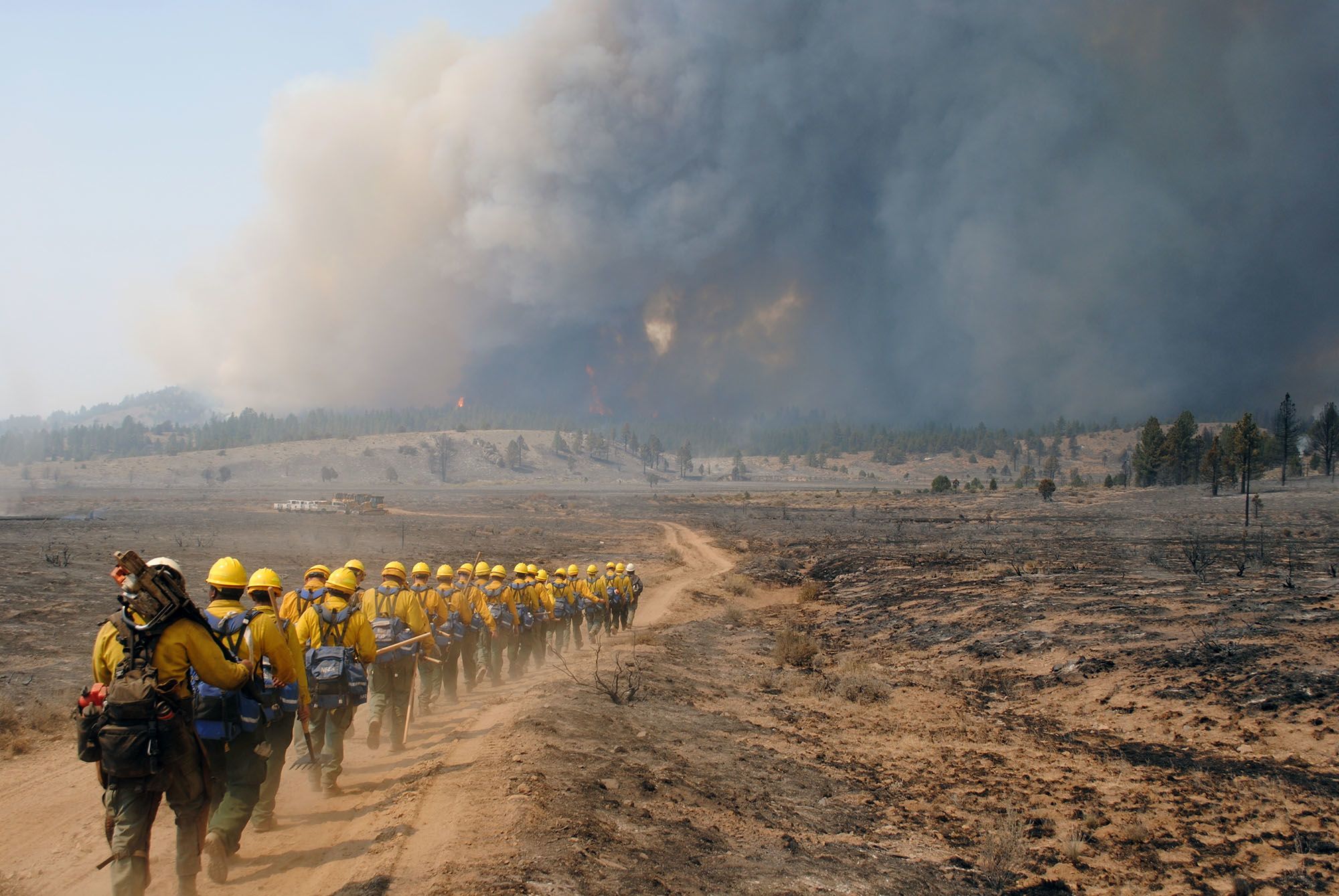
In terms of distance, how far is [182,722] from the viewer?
5203 mm

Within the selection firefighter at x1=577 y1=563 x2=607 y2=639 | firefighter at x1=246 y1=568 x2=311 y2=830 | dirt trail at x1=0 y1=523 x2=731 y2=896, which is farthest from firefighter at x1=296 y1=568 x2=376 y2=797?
firefighter at x1=577 y1=563 x2=607 y2=639

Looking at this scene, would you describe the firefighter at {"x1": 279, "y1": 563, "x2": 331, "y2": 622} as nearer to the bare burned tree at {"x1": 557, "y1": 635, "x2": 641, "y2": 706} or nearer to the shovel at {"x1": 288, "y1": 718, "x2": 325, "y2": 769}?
the shovel at {"x1": 288, "y1": 718, "x2": 325, "y2": 769}

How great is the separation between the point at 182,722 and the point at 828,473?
649ft

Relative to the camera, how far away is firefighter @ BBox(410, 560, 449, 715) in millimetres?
10758

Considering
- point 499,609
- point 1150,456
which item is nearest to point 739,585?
point 499,609

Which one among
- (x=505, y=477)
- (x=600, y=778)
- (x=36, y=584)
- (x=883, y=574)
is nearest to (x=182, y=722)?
(x=600, y=778)

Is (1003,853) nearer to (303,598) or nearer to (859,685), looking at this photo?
(859,685)

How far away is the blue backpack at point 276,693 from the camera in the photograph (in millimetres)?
6340

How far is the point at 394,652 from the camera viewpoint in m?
9.66

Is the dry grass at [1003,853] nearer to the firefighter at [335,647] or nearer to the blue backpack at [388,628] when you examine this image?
the firefighter at [335,647]

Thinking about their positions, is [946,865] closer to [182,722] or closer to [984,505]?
[182,722]

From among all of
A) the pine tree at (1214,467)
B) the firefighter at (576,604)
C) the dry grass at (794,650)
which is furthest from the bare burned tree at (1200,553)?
the pine tree at (1214,467)

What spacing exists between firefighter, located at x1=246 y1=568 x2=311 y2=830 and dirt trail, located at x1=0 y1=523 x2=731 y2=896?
0.29 m

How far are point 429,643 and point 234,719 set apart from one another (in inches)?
167
